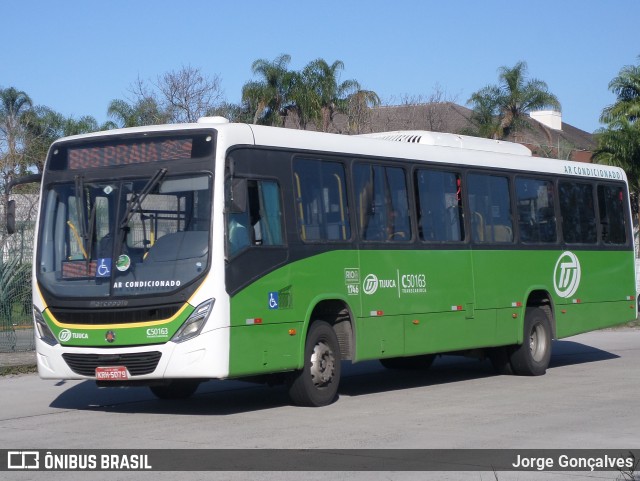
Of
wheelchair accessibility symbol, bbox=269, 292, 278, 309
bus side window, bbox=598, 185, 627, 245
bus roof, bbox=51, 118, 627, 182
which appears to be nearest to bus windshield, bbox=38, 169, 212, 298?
bus roof, bbox=51, 118, 627, 182

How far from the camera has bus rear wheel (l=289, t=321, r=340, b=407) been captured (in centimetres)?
1330

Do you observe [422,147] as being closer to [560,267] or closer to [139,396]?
[560,267]

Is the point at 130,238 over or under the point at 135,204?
under

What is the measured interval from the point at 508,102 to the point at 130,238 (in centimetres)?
4086

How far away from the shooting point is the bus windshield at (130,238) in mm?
12180

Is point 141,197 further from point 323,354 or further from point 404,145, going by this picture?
point 404,145

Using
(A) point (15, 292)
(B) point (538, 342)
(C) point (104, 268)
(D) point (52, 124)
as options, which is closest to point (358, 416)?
(C) point (104, 268)

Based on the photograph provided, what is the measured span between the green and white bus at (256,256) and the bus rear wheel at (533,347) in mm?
752

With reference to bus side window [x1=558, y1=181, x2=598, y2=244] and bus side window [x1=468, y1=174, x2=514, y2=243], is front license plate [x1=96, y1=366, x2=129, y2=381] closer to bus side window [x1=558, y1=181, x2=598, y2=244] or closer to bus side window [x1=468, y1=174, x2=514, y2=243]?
bus side window [x1=468, y1=174, x2=514, y2=243]

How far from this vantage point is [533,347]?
17859 mm

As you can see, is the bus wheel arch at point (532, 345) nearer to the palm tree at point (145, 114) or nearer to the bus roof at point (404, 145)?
the bus roof at point (404, 145)

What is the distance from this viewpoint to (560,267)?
60.3 ft
